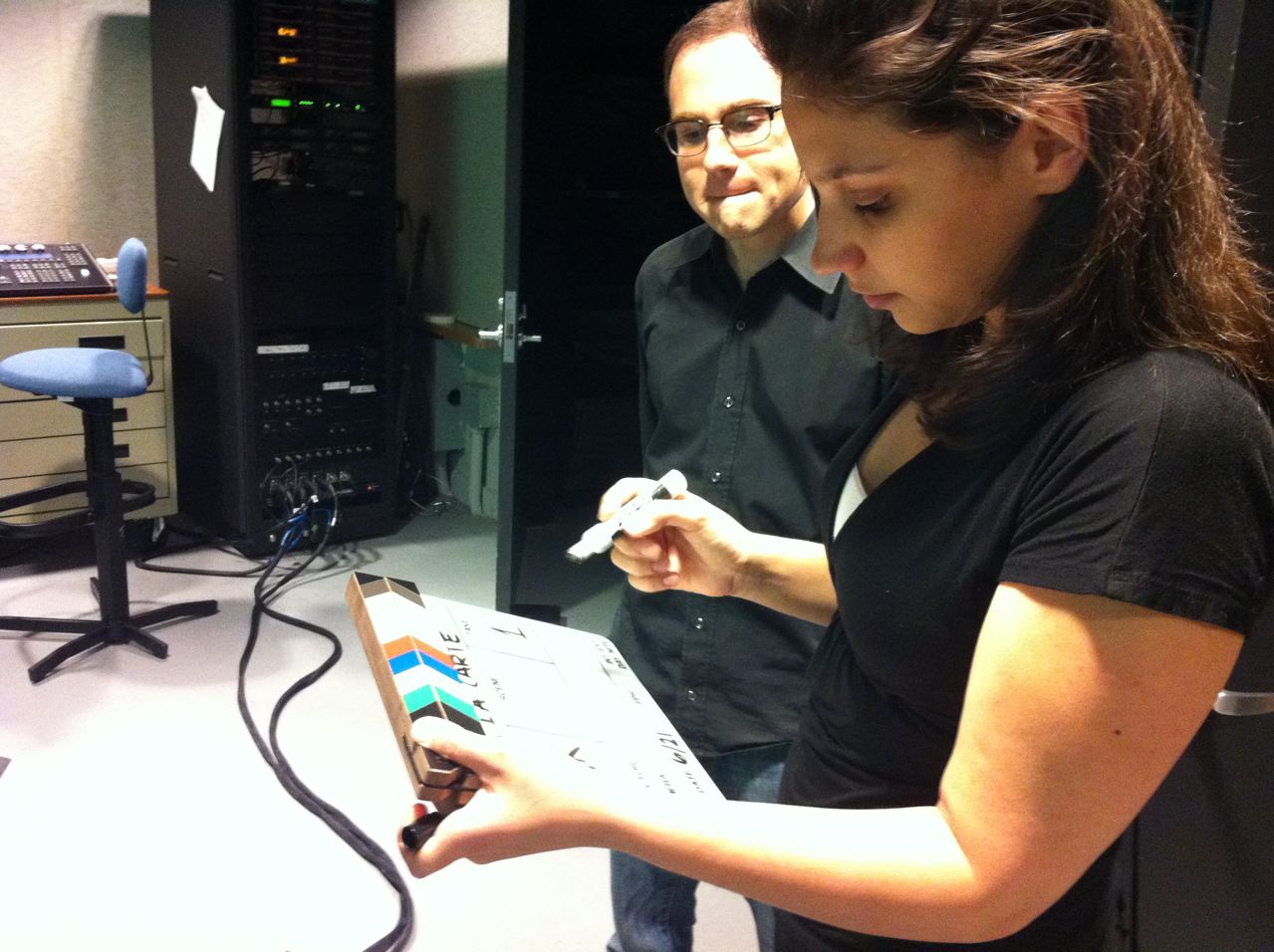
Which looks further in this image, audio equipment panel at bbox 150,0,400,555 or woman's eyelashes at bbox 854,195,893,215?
audio equipment panel at bbox 150,0,400,555

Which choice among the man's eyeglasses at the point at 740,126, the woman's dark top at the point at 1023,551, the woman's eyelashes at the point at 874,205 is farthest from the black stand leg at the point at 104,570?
the woman's eyelashes at the point at 874,205

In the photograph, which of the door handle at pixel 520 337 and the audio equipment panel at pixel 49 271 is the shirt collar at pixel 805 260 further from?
the audio equipment panel at pixel 49 271

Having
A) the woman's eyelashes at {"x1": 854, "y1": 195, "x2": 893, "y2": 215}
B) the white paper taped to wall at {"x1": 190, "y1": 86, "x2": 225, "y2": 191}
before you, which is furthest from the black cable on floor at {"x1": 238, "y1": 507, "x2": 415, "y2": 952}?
the woman's eyelashes at {"x1": 854, "y1": 195, "x2": 893, "y2": 215}

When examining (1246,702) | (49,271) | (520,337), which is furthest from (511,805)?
(49,271)

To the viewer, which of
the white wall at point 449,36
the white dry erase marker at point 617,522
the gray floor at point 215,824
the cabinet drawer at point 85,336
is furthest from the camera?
the white wall at point 449,36

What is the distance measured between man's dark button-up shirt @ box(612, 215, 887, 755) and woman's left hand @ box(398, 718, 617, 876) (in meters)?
0.54

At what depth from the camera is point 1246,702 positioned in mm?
1199

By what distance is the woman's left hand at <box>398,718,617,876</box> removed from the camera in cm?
63

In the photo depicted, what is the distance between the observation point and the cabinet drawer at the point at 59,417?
10.2 feet

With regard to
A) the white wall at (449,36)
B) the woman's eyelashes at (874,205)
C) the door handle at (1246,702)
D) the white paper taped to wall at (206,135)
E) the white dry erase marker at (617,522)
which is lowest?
the door handle at (1246,702)

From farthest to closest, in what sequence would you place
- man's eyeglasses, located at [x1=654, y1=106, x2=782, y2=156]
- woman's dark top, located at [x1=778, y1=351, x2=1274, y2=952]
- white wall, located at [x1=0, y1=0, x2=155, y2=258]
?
white wall, located at [x1=0, y1=0, x2=155, y2=258] → man's eyeglasses, located at [x1=654, y1=106, x2=782, y2=156] → woman's dark top, located at [x1=778, y1=351, x2=1274, y2=952]

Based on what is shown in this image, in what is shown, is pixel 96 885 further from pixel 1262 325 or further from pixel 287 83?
pixel 287 83

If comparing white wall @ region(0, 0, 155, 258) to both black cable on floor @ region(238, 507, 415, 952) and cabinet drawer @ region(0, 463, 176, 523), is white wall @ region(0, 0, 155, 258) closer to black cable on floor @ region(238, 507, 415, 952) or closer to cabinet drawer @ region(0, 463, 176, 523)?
cabinet drawer @ region(0, 463, 176, 523)

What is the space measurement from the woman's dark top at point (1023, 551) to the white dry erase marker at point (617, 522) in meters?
0.20
